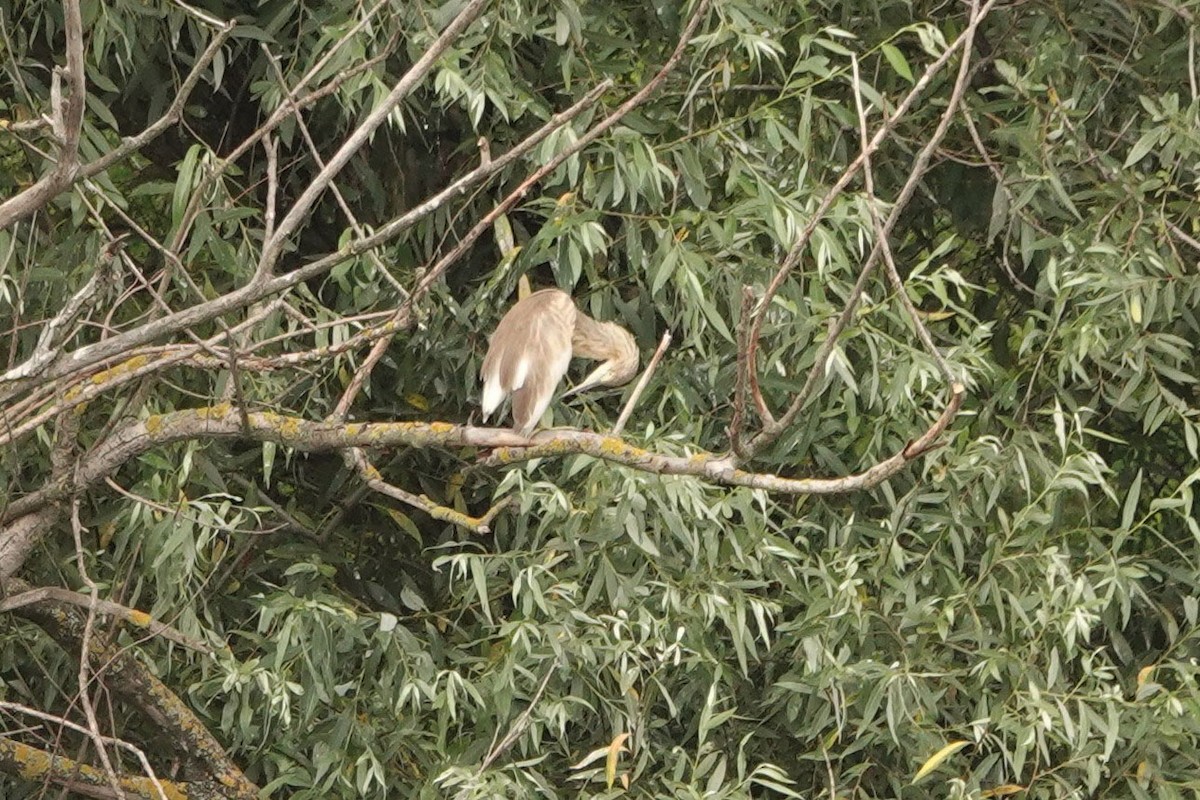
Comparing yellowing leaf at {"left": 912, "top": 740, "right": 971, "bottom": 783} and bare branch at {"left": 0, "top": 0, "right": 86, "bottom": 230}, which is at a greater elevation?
bare branch at {"left": 0, "top": 0, "right": 86, "bottom": 230}

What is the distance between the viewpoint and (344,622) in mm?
3439

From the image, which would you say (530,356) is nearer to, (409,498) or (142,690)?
(409,498)

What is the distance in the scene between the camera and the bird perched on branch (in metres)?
2.90

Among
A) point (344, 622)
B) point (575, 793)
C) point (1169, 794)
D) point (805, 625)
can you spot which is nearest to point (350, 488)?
point (344, 622)

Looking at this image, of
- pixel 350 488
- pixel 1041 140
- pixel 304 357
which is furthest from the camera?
pixel 350 488

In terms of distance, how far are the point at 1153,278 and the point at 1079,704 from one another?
0.86 m

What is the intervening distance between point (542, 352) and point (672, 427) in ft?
2.18

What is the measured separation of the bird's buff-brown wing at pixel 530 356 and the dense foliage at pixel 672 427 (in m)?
0.20

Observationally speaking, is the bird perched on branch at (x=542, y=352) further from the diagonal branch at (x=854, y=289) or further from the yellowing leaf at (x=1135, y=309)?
the yellowing leaf at (x=1135, y=309)

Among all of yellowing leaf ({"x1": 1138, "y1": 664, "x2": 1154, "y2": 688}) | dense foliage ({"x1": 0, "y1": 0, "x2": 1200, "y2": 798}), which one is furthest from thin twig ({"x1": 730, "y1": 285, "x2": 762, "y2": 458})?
yellowing leaf ({"x1": 1138, "y1": 664, "x2": 1154, "y2": 688})

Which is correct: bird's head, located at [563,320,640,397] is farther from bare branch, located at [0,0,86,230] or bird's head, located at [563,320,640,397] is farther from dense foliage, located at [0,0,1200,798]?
bare branch, located at [0,0,86,230]

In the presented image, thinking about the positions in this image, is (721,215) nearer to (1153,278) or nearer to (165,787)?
(1153,278)

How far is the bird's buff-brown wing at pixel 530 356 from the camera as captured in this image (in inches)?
113

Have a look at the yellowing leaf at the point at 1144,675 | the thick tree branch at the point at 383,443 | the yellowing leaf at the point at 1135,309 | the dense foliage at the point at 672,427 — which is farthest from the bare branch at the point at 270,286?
the yellowing leaf at the point at 1144,675
